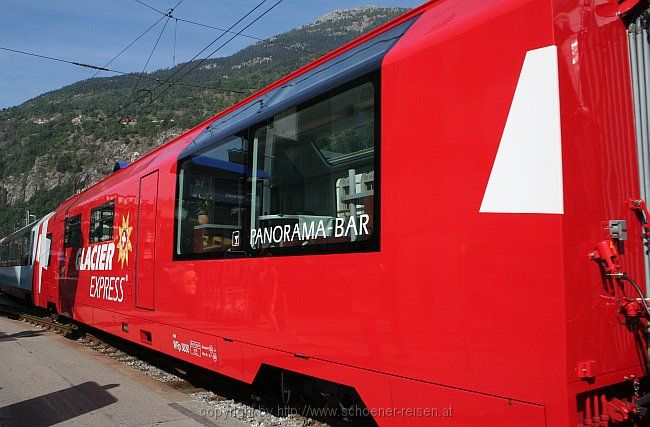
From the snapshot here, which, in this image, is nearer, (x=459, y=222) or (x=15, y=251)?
(x=459, y=222)

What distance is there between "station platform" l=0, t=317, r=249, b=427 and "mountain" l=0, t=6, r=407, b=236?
57.4 metres

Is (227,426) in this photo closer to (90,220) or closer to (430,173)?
(430,173)

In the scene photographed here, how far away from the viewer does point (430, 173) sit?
9.61 ft

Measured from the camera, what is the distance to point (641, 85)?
2824mm

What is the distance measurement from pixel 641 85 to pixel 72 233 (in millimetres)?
10581

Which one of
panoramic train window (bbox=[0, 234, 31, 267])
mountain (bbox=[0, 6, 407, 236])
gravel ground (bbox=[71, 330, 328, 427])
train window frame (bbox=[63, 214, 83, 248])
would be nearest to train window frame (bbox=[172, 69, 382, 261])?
gravel ground (bbox=[71, 330, 328, 427])

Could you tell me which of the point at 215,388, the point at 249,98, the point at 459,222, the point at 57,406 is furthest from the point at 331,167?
the point at 57,406

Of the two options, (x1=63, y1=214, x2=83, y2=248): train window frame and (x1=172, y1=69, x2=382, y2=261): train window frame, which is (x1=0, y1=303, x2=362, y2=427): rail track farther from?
(x1=63, y1=214, x2=83, y2=248): train window frame

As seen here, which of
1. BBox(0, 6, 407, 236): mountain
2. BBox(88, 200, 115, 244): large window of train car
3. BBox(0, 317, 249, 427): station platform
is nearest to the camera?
BBox(0, 317, 249, 427): station platform

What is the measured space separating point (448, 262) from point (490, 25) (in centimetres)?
123

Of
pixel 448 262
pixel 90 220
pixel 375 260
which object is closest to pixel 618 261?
pixel 448 262

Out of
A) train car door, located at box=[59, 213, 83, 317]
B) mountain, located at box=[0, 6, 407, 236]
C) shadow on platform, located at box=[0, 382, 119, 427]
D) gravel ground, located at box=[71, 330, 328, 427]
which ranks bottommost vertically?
shadow on platform, located at box=[0, 382, 119, 427]

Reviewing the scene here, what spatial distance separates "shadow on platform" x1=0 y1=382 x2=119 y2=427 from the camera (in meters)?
5.07

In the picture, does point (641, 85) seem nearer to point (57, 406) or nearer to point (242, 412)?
point (242, 412)
